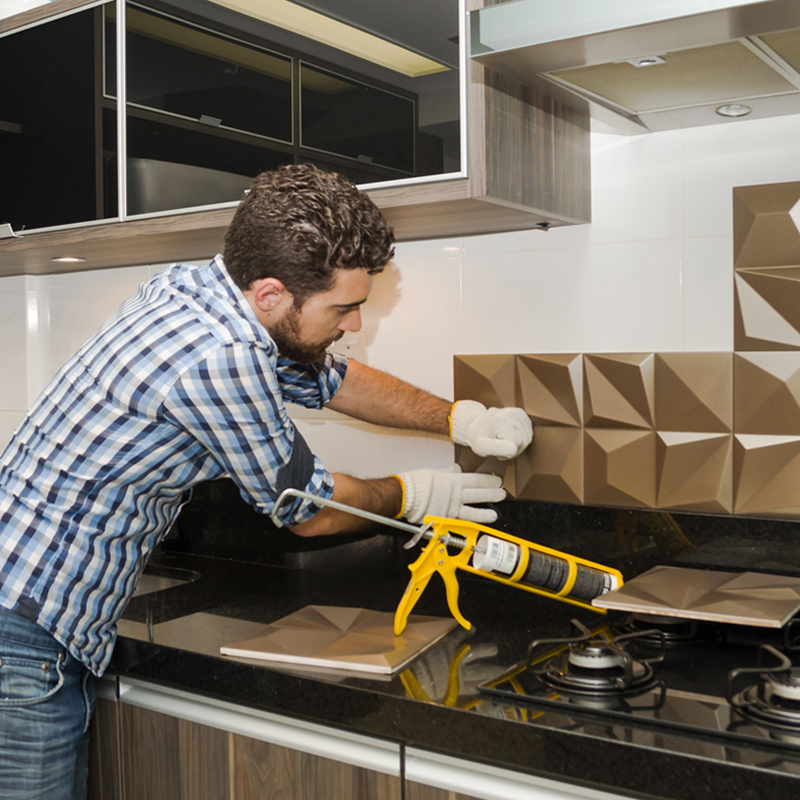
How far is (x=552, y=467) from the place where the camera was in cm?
150

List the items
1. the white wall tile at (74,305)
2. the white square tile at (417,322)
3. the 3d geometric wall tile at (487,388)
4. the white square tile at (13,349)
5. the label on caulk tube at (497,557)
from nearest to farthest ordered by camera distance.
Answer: the label on caulk tube at (497,557) < the 3d geometric wall tile at (487,388) < the white square tile at (417,322) < the white wall tile at (74,305) < the white square tile at (13,349)

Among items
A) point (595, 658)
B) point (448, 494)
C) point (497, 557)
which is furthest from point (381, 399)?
point (595, 658)

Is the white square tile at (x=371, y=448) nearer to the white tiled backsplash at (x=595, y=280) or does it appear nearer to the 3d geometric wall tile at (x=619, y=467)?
the white tiled backsplash at (x=595, y=280)

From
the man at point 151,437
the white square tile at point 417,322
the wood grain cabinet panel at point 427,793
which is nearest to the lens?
the wood grain cabinet panel at point 427,793

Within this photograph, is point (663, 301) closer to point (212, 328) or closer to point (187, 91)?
point (212, 328)

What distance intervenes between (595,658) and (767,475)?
0.48 metres

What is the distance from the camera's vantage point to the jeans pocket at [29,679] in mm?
1186

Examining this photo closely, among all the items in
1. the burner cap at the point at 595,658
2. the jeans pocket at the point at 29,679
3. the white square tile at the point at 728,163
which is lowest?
the jeans pocket at the point at 29,679

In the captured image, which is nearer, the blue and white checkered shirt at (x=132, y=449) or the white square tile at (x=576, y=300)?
the blue and white checkered shirt at (x=132, y=449)

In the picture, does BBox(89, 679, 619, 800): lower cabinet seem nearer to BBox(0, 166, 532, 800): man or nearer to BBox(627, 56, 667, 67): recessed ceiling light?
BBox(0, 166, 532, 800): man

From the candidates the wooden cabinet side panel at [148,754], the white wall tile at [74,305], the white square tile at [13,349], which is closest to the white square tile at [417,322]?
the white wall tile at [74,305]

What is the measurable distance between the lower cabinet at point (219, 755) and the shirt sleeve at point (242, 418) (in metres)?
0.31

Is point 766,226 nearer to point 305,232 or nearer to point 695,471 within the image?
point 695,471

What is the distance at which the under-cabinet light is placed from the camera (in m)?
1.24
